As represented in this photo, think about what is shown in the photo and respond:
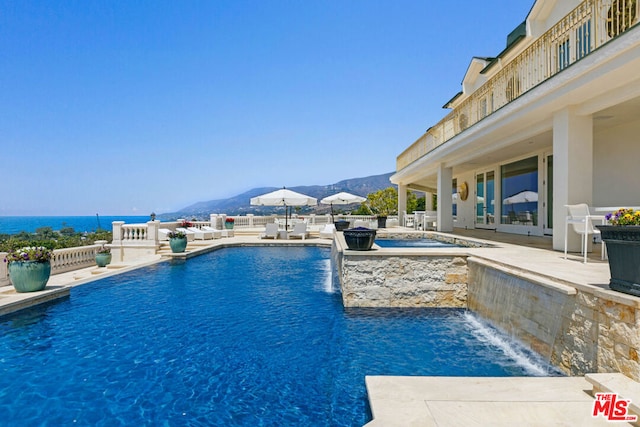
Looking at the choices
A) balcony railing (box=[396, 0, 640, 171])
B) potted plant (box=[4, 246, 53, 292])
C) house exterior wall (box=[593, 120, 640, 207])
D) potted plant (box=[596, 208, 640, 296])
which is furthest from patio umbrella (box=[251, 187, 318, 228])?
potted plant (box=[596, 208, 640, 296])

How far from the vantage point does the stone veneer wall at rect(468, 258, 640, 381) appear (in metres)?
2.92

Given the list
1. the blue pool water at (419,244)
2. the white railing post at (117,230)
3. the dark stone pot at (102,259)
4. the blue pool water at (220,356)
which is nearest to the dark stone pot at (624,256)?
the blue pool water at (220,356)

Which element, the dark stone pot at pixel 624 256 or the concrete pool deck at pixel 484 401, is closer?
the concrete pool deck at pixel 484 401

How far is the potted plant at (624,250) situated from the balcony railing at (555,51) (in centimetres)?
367

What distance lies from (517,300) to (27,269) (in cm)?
926

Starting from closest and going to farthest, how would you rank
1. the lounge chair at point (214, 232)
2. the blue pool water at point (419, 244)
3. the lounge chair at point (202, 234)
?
1. the blue pool water at point (419, 244)
2. the lounge chair at point (202, 234)
3. the lounge chair at point (214, 232)

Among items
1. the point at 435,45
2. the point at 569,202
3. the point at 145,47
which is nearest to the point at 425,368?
the point at 569,202

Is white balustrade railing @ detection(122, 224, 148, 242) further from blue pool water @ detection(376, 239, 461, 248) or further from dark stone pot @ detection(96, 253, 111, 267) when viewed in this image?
blue pool water @ detection(376, 239, 461, 248)

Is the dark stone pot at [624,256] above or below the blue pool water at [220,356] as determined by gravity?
above

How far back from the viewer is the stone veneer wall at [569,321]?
9.58ft

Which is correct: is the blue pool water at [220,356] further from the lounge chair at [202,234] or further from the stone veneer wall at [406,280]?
the lounge chair at [202,234]

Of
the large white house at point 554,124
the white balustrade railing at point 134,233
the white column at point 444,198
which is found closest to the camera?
the large white house at point 554,124

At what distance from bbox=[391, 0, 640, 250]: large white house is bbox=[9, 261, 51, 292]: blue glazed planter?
11.3 metres

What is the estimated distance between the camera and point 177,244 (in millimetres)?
13031
